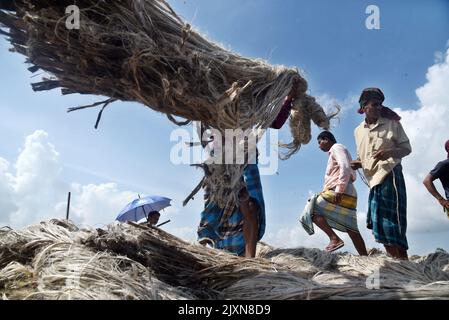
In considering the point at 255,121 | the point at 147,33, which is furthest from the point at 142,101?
the point at 255,121

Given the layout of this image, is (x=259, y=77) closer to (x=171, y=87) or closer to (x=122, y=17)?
(x=171, y=87)

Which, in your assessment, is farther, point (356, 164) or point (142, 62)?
point (356, 164)

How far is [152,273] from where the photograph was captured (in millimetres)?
2268

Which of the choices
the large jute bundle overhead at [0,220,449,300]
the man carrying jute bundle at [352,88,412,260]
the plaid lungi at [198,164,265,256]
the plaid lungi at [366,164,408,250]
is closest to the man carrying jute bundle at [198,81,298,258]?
the plaid lungi at [198,164,265,256]

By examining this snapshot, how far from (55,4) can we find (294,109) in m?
2.09

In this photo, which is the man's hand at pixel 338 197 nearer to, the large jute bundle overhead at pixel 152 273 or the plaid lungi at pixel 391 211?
the plaid lungi at pixel 391 211

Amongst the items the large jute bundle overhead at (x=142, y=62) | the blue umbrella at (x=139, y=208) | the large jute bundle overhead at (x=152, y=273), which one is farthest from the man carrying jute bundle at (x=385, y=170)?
the blue umbrella at (x=139, y=208)

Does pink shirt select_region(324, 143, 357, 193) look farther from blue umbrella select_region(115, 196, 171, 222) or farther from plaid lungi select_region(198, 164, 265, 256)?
blue umbrella select_region(115, 196, 171, 222)

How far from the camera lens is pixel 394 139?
12.6 ft

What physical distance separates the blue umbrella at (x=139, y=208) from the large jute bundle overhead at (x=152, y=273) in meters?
3.82

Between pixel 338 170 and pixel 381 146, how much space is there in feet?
2.40

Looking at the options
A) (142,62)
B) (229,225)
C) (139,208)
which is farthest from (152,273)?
(139,208)

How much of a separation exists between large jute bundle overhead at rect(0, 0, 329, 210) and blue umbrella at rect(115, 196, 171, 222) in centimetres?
363

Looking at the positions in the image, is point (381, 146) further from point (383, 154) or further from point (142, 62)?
point (142, 62)
